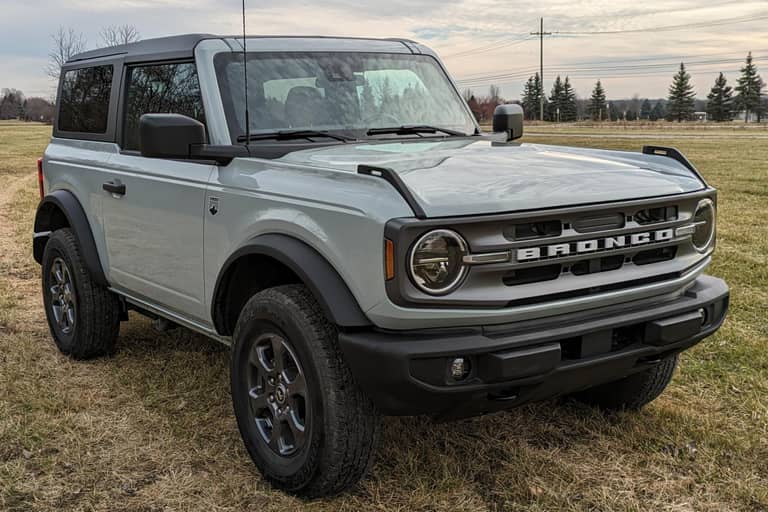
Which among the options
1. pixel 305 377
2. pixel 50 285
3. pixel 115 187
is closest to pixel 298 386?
pixel 305 377

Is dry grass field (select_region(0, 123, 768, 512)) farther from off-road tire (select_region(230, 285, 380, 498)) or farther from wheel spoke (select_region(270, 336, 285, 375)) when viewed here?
wheel spoke (select_region(270, 336, 285, 375))

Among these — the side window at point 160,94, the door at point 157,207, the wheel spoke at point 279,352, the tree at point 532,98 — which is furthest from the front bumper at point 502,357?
the tree at point 532,98

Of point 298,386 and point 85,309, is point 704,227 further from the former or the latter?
point 85,309

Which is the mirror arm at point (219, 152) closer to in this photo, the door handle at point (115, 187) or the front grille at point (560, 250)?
the door handle at point (115, 187)

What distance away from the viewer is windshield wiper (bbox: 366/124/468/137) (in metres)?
4.18

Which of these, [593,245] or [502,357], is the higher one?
[593,245]

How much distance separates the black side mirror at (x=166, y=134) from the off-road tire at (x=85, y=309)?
1.77m

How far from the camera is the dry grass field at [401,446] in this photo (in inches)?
133

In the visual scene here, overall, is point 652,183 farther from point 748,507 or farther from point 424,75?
point 424,75

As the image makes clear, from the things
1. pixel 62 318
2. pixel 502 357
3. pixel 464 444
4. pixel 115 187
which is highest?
pixel 115 187

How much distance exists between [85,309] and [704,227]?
363cm

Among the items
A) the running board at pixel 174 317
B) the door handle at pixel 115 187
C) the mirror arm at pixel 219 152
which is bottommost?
the running board at pixel 174 317

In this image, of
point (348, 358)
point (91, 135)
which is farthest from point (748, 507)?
point (91, 135)

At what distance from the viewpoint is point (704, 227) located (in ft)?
11.6
